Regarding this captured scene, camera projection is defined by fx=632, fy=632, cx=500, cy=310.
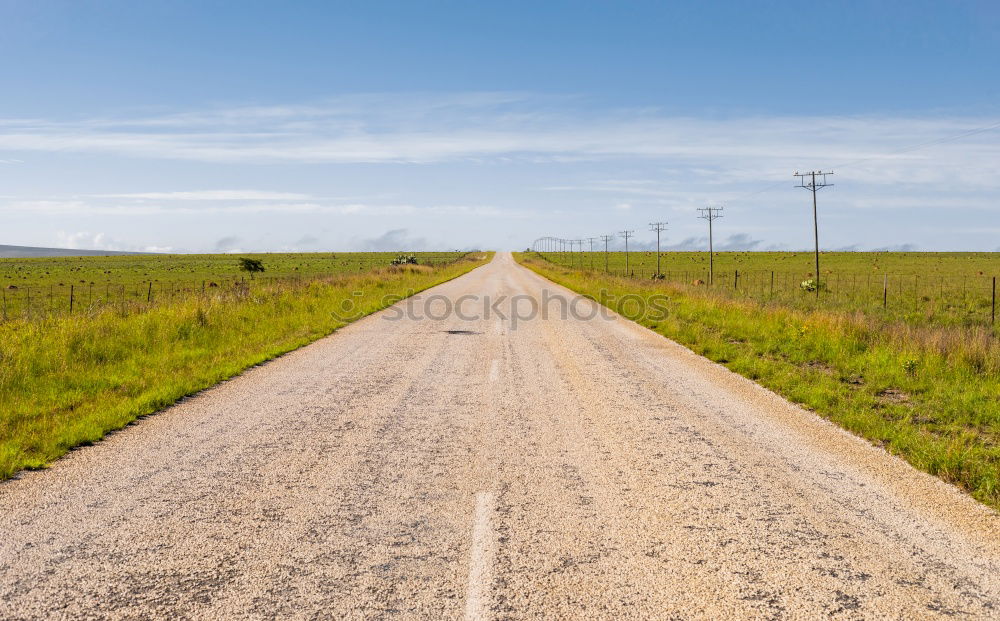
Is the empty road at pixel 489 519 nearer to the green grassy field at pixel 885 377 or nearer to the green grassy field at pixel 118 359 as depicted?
the green grassy field at pixel 885 377

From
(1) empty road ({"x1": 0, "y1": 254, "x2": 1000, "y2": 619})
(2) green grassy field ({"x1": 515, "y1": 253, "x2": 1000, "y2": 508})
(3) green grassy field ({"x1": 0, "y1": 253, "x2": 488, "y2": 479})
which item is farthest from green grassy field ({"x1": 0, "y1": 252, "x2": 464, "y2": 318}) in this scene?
(2) green grassy field ({"x1": 515, "y1": 253, "x2": 1000, "y2": 508})

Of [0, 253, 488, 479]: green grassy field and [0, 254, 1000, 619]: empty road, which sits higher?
[0, 253, 488, 479]: green grassy field

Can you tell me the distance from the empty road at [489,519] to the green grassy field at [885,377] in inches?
15.4

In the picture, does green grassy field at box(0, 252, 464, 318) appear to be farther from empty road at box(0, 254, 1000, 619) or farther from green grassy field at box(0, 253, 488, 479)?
empty road at box(0, 254, 1000, 619)

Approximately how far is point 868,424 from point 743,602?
4.62 metres

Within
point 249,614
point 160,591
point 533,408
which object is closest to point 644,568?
point 249,614

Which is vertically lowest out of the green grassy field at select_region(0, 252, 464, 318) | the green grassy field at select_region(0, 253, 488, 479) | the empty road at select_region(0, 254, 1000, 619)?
the empty road at select_region(0, 254, 1000, 619)

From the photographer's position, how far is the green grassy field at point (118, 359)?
275 inches

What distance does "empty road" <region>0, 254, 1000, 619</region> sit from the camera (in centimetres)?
353

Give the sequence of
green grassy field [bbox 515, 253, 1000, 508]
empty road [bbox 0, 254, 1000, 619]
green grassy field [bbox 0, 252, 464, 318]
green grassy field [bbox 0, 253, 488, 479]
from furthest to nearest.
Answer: green grassy field [bbox 0, 252, 464, 318] → green grassy field [bbox 0, 253, 488, 479] → green grassy field [bbox 515, 253, 1000, 508] → empty road [bbox 0, 254, 1000, 619]

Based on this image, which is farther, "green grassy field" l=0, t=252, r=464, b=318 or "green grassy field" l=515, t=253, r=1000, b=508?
"green grassy field" l=0, t=252, r=464, b=318

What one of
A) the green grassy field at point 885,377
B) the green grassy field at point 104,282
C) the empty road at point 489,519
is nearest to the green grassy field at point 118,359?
the empty road at point 489,519

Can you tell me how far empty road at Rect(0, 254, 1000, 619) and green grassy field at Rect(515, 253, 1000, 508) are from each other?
392 millimetres

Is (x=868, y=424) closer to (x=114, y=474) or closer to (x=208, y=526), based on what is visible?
(x=208, y=526)
